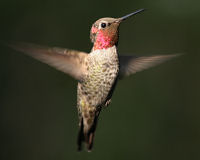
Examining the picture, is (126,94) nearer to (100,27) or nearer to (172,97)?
(172,97)

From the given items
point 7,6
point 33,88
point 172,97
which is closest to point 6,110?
point 33,88

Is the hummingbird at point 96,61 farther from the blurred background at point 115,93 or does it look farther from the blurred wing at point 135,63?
the blurred background at point 115,93

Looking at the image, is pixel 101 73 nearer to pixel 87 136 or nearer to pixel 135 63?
pixel 135 63

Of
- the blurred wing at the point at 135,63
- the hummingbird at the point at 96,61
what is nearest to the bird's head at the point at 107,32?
the hummingbird at the point at 96,61

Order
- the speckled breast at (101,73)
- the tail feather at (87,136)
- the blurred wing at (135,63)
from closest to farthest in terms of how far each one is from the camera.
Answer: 1. the speckled breast at (101,73)
2. the blurred wing at (135,63)
3. the tail feather at (87,136)

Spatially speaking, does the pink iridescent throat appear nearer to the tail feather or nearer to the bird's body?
the bird's body

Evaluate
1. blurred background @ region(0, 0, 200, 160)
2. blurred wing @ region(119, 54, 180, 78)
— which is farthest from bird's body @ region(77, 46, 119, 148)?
blurred background @ region(0, 0, 200, 160)
